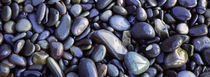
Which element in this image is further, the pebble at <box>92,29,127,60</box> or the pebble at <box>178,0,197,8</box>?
the pebble at <box>178,0,197,8</box>

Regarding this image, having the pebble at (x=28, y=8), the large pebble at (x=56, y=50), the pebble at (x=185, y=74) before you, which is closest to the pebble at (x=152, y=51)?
the pebble at (x=185, y=74)

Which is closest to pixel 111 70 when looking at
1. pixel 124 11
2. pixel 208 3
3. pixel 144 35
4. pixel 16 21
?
pixel 144 35

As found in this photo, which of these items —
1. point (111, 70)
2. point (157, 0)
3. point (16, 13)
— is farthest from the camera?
point (157, 0)

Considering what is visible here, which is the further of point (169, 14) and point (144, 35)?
point (169, 14)

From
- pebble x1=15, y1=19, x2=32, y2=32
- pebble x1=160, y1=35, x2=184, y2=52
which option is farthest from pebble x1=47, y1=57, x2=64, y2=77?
pebble x1=160, y1=35, x2=184, y2=52

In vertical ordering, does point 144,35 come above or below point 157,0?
below

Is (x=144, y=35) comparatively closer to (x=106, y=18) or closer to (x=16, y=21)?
(x=106, y=18)

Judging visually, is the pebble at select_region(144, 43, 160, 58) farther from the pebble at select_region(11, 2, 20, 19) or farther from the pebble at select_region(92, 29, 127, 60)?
the pebble at select_region(11, 2, 20, 19)
